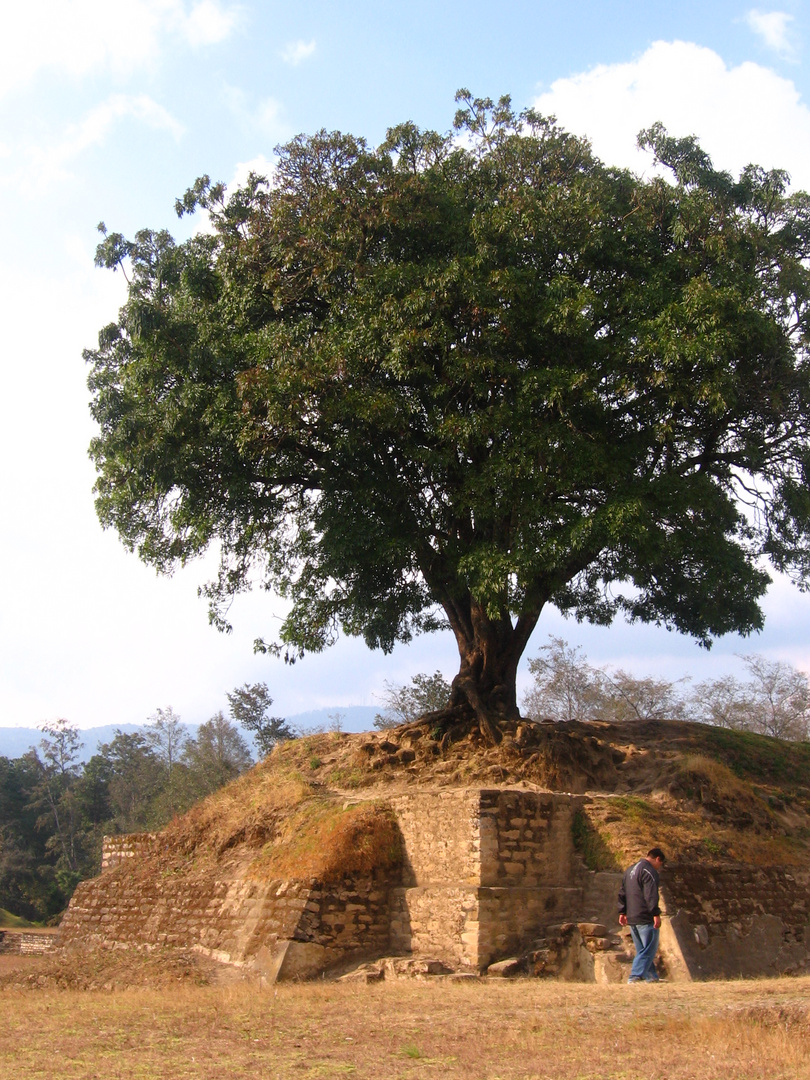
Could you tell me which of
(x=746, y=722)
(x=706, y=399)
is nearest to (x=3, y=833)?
(x=746, y=722)

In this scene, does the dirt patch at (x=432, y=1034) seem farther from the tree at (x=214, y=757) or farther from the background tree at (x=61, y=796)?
the background tree at (x=61, y=796)

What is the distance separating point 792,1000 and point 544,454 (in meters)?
8.09

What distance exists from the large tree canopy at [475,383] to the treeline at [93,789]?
2260cm

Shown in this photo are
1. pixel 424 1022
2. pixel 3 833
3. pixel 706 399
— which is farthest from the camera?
pixel 3 833

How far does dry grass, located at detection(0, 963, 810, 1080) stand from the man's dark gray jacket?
1068mm

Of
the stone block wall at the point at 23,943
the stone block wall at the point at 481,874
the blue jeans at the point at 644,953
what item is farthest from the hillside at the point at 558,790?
the stone block wall at the point at 23,943

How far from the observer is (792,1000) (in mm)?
8000

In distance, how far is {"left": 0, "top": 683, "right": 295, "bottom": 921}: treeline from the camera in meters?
41.5

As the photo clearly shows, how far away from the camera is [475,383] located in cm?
1452

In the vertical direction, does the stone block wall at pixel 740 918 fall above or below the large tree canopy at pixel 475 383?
below

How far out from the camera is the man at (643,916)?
10469 millimetres

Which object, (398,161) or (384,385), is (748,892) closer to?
(384,385)

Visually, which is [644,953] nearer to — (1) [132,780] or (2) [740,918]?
(2) [740,918]

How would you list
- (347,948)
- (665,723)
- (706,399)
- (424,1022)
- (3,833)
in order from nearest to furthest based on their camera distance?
(424,1022)
(347,948)
(706,399)
(665,723)
(3,833)
